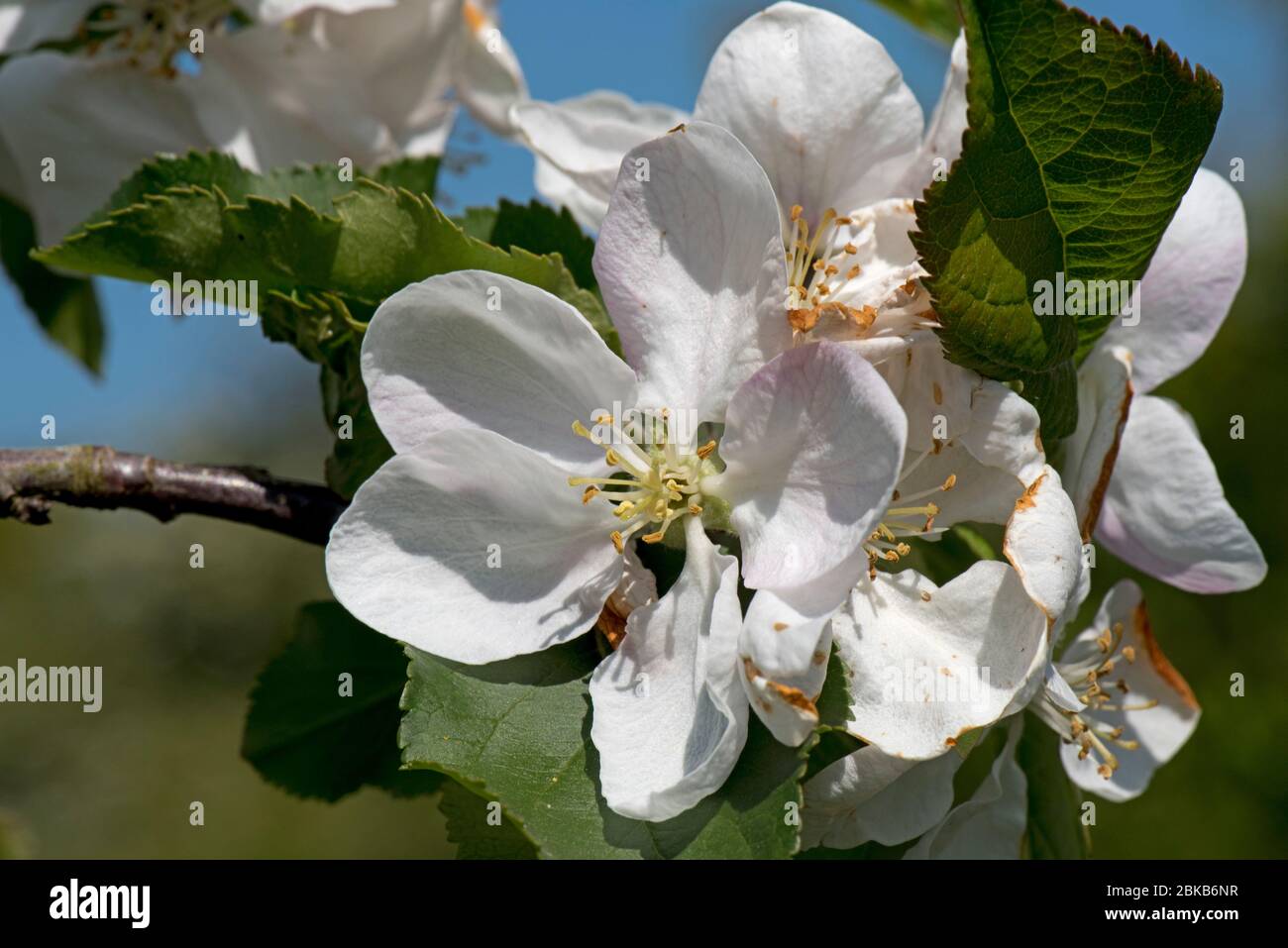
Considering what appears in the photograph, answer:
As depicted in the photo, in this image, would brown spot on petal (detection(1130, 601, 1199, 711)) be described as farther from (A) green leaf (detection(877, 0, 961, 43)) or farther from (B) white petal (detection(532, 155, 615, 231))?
(A) green leaf (detection(877, 0, 961, 43))

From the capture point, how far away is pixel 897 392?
33.3 inches

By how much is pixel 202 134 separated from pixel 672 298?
838 millimetres

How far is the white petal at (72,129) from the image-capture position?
53.6 inches

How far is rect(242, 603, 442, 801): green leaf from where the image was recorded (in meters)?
1.21

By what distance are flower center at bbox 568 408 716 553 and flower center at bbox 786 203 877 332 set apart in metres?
0.13

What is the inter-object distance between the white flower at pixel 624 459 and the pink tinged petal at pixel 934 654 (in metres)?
0.10

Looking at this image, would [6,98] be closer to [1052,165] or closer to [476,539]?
[476,539]

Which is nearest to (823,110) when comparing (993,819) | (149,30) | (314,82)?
(993,819)

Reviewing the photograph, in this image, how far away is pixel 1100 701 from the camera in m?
1.09

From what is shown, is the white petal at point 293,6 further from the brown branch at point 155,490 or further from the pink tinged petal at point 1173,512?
the pink tinged petal at point 1173,512

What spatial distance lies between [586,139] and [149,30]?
25.6 inches

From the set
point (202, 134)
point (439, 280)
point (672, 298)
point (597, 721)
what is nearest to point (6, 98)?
point (202, 134)
